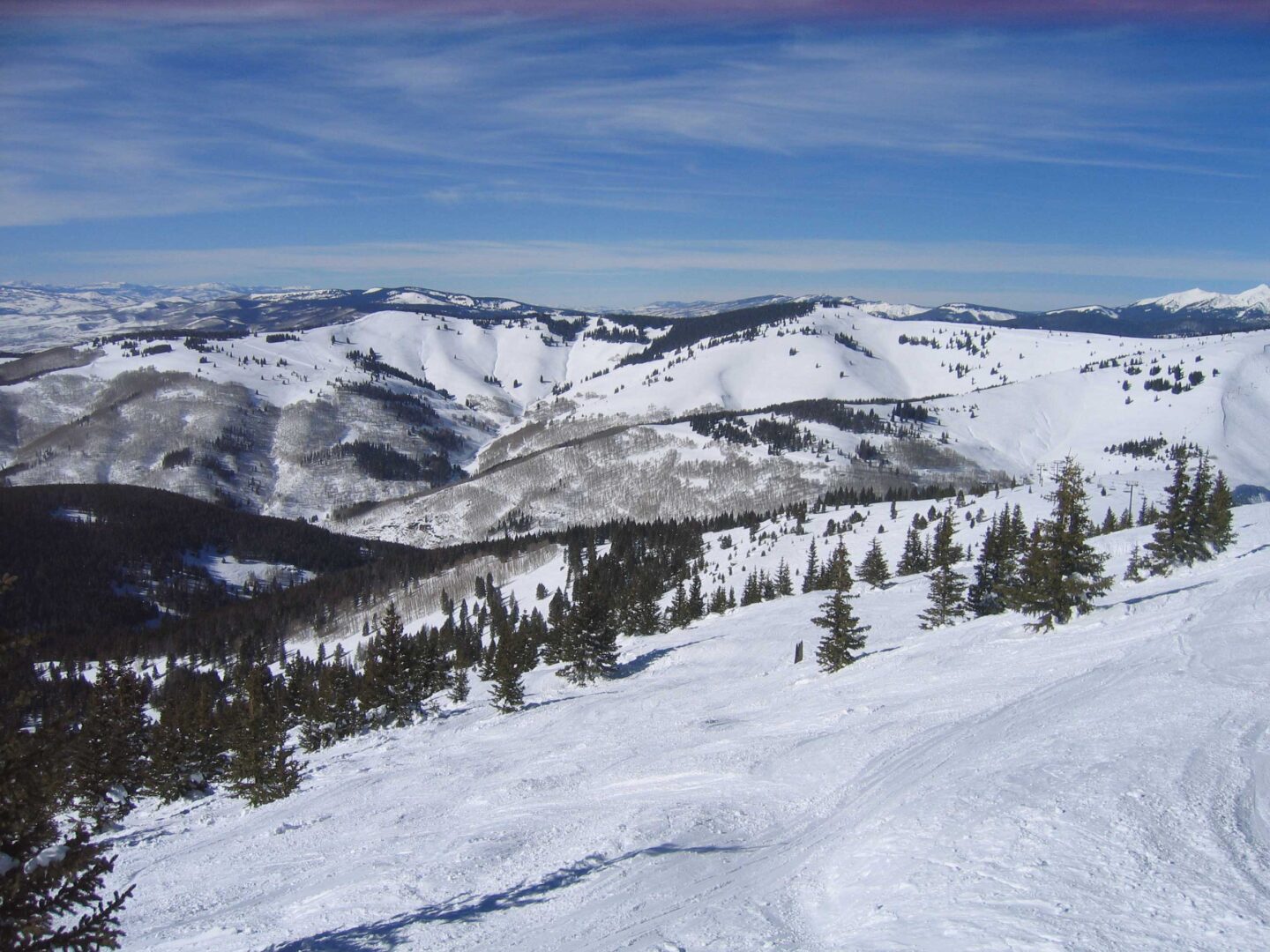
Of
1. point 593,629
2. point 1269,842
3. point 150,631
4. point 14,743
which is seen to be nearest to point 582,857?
point 14,743

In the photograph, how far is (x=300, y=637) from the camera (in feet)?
471

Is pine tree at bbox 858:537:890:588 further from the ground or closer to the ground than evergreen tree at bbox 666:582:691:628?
further from the ground

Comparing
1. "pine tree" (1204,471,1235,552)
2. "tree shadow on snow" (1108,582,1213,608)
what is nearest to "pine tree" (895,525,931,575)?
"pine tree" (1204,471,1235,552)

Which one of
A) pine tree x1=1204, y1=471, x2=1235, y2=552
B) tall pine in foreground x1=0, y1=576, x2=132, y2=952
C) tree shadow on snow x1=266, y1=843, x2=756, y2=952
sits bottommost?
tree shadow on snow x1=266, y1=843, x2=756, y2=952

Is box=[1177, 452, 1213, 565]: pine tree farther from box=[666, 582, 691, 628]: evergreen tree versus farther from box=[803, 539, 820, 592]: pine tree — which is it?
box=[666, 582, 691, 628]: evergreen tree

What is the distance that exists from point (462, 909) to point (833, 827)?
8.52 meters

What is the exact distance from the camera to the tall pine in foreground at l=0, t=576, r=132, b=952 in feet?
29.3

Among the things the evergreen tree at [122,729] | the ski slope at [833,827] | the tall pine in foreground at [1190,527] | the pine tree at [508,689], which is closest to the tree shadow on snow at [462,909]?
the ski slope at [833,827]

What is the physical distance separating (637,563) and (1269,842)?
120988 millimetres

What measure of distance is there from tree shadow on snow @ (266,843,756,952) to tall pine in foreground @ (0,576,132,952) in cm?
497

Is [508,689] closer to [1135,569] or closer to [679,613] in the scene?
[679,613]

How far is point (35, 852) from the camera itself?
31.4 ft

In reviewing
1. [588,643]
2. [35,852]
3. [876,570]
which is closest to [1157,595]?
[588,643]

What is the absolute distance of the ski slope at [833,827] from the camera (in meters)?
11.5
